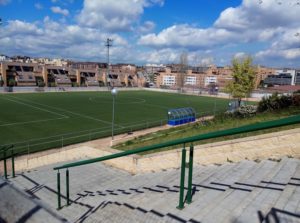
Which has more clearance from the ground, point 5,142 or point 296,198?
point 296,198

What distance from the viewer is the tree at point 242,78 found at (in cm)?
3928

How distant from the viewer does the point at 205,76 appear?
133 metres

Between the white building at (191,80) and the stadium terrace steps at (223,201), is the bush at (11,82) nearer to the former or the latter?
the stadium terrace steps at (223,201)

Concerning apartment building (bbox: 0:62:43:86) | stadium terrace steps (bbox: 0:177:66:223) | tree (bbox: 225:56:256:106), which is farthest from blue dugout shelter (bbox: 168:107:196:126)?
apartment building (bbox: 0:62:43:86)

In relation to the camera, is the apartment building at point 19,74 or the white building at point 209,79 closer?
the apartment building at point 19,74

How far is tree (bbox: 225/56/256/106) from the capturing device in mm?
39281

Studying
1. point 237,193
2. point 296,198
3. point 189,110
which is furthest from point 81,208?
point 189,110

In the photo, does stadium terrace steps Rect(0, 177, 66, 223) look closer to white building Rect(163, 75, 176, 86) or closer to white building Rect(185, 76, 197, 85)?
white building Rect(185, 76, 197, 85)

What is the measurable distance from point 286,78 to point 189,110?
122 metres

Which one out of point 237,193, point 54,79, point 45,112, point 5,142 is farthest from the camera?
point 54,79

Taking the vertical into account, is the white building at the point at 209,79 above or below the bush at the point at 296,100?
below

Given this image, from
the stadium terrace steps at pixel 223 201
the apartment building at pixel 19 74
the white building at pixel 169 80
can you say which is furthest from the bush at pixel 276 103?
the white building at pixel 169 80

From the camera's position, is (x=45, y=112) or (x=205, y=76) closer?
(x=45, y=112)

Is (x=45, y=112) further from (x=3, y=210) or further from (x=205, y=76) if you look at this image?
(x=205, y=76)
